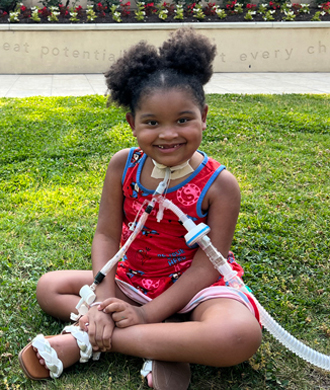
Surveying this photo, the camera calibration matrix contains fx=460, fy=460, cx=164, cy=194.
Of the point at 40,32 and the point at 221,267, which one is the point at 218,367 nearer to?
the point at 221,267

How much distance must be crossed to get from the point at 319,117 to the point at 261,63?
5.54 meters

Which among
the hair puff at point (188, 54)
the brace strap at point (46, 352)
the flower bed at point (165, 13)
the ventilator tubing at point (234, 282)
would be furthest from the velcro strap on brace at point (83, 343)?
the flower bed at point (165, 13)

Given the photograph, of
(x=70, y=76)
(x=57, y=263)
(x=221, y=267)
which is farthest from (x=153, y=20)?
(x=221, y=267)

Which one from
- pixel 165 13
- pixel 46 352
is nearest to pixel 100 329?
pixel 46 352

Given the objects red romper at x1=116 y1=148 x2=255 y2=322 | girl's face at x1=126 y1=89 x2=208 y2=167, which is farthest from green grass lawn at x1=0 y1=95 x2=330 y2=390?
girl's face at x1=126 y1=89 x2=208 y2=167

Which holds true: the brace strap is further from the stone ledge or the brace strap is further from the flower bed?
the flower bed

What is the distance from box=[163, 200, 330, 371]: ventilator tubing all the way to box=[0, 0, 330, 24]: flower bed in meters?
9.32

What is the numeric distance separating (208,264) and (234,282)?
14 centimetres

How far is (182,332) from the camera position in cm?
181

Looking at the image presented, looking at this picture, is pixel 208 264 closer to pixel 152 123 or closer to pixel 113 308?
pixel 113 308

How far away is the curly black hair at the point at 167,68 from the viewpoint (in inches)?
74.9

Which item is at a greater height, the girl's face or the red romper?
the girl's face

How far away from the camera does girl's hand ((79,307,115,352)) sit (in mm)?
1858

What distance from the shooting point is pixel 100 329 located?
6.10ft
